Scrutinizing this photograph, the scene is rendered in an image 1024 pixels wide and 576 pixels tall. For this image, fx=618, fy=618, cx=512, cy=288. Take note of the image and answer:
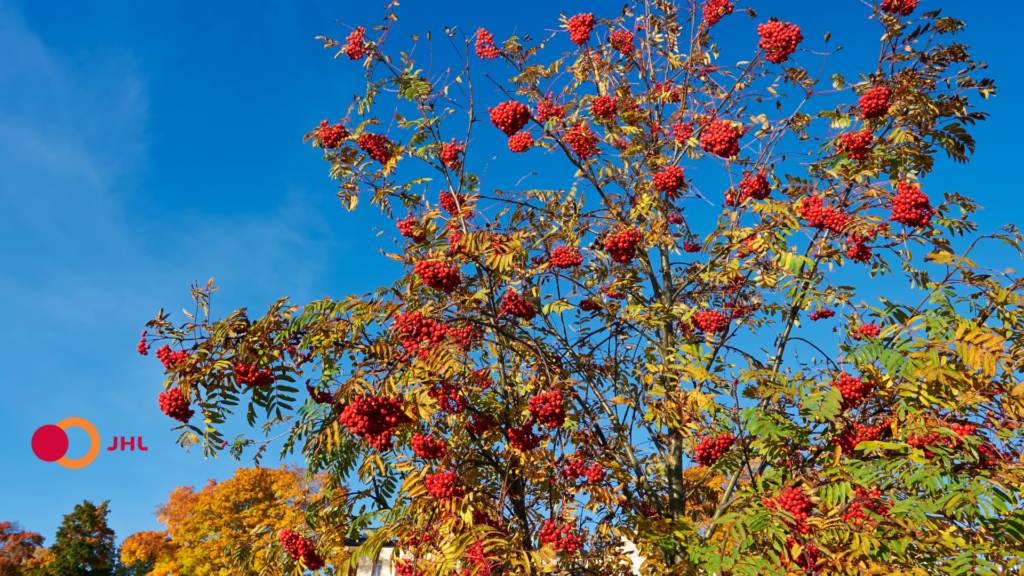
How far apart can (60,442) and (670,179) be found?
53.4 ft

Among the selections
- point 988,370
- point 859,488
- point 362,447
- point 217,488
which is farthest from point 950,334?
point 217,488

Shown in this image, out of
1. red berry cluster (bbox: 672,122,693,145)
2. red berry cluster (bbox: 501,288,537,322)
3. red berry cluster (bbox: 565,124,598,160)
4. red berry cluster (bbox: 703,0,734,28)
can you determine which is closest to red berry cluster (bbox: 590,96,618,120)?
red berry cluster (bbox: 565,124,598,160)

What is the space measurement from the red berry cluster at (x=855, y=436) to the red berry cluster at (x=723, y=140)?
3010 mm

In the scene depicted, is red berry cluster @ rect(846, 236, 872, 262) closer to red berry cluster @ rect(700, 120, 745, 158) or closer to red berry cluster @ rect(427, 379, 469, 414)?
red berry cluster @ rect(700, 120, 745, 158)

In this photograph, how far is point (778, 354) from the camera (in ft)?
23.7

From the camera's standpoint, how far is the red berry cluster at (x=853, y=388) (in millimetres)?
5270

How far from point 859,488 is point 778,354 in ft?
6.80

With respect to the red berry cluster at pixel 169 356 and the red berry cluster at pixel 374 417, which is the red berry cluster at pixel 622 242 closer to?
the red berry cluster at pixel 374 417

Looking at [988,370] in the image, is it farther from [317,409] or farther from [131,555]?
[131,555]

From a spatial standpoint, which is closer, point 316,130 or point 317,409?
point 317,409

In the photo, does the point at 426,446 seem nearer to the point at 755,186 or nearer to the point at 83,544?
the point at 755,186

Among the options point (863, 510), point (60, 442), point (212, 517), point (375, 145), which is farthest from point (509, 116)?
point (212, 517)

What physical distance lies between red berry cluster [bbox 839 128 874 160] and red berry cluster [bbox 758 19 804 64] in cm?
130

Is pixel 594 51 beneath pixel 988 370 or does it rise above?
Answer: above
